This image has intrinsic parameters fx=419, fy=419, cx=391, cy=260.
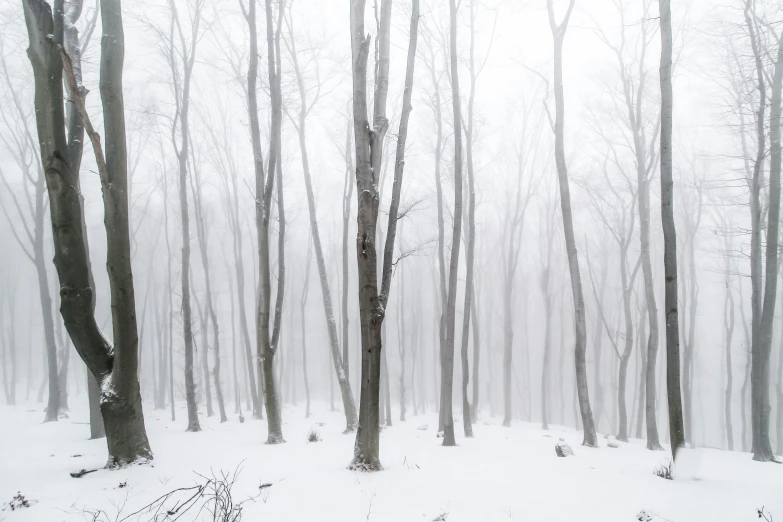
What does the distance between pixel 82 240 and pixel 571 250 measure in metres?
8.57

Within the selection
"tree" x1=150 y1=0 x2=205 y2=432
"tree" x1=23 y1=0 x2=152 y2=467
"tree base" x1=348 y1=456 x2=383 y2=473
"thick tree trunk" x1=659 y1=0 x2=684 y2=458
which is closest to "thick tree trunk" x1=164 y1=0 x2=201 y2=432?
"tree" x1=150 y1=0 x2=205 y2=432

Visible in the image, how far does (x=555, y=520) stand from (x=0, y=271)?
36396 millimetres

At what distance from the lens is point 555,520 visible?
3.49m

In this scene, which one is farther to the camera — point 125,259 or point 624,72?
point 624,72

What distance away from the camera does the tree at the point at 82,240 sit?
13.9ft

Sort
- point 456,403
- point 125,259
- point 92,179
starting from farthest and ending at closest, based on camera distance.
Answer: point 456,403 → point 92,179 → point 125,259

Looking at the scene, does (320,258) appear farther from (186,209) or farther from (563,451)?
(563,451)

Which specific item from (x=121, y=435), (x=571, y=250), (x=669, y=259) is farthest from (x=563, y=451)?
(x=121, y=435)

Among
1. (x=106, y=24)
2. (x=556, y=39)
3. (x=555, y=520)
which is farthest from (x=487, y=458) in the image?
(x=556, y=39)

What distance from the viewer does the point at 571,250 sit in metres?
→ 9.10

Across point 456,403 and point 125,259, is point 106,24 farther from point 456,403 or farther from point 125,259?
point 456,403

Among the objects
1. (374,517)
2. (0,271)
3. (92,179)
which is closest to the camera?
(374,517)

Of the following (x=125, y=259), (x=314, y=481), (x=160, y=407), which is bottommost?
(x=160, y=407)

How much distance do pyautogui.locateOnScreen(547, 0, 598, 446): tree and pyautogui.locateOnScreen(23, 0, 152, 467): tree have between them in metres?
7.69
